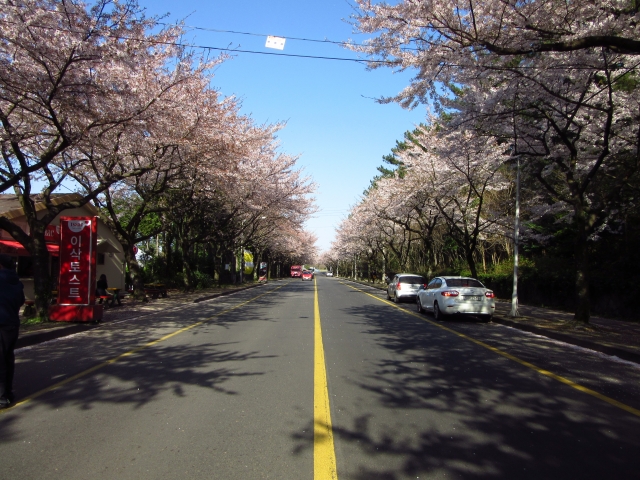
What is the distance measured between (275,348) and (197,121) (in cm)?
1142

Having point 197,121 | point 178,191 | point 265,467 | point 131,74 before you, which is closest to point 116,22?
point 131,74

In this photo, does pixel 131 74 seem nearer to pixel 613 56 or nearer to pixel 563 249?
pixel 613 56

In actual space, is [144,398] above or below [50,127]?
below

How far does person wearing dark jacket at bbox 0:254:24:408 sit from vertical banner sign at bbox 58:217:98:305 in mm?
8916

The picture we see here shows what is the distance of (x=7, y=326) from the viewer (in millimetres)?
6344

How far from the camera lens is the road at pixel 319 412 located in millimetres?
4578

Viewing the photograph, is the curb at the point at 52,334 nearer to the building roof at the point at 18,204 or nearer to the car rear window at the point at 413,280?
the building roof at the point at 18,204

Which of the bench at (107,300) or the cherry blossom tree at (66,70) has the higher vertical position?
the cherry blossom tree at (66,70)

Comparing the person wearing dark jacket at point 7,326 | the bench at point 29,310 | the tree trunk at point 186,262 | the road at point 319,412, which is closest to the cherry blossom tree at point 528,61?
the road at point 319,412

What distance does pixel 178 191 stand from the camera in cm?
2852

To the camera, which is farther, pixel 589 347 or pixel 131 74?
pixel 131 74

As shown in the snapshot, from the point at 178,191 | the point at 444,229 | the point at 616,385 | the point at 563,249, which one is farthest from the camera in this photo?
the point at 444,229

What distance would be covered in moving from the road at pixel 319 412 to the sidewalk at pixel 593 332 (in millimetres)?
691

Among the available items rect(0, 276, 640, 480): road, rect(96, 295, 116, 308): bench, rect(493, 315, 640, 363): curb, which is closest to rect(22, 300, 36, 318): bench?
rect(96, 295, 116, 308): bench
